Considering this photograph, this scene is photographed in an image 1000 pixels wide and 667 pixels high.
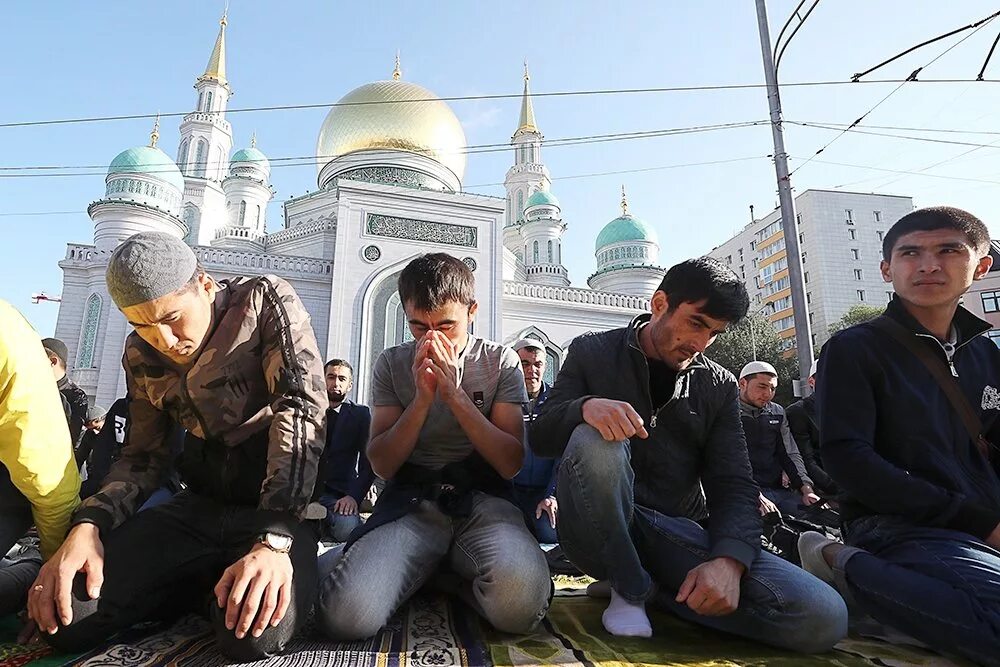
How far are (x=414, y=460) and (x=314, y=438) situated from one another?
1.42ft

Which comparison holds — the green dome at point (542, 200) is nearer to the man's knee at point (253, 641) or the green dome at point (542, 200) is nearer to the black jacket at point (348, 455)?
the black jacket at point (348, 455)

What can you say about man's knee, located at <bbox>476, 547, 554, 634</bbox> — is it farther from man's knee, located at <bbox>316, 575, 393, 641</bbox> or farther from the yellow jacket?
the yellow jacket

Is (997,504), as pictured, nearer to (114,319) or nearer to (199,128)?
(114,319)

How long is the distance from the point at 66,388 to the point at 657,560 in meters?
4.05

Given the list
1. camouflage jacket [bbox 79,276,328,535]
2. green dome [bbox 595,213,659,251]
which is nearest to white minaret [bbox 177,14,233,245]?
green dome [bbox 595,213,659,251]

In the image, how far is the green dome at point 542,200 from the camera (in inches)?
790

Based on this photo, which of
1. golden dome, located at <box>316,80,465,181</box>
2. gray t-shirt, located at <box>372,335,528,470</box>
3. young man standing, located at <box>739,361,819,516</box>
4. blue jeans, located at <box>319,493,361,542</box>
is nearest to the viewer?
gray t-shirt, located at <box>372,335,528,470</box>

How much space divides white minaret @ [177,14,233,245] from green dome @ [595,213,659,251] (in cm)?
1293

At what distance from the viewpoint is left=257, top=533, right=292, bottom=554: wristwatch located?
4.51 feet

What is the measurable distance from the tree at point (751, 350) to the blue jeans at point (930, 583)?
A: 17306mm

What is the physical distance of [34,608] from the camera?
4.31 feet

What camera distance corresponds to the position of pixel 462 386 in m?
1.93

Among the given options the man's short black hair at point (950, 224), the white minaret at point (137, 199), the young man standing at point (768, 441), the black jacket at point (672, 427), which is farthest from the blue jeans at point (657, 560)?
the white minaret at point (137, 199)

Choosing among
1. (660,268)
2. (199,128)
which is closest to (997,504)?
(660,268)
